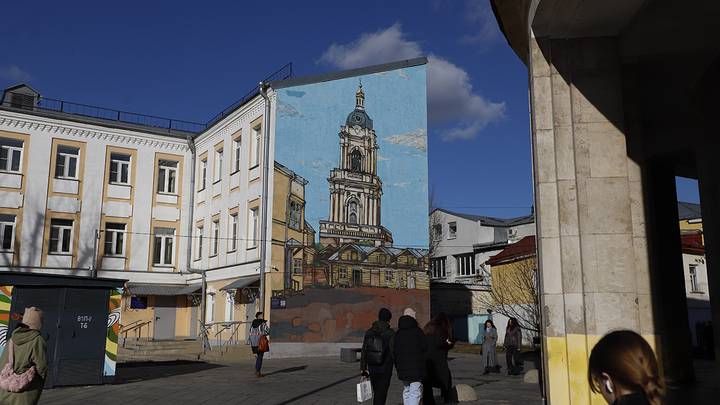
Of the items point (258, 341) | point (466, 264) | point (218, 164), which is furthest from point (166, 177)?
→ point (466, 264)

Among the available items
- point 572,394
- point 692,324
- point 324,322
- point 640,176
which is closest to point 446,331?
point 572,394

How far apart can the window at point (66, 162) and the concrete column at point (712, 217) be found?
3007 cm

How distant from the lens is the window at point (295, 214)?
95.1 ft

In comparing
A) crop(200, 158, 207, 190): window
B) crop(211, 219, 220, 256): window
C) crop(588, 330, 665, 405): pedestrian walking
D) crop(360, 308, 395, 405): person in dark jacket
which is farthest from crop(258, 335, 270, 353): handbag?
crop(200, 158, 207, 190): window

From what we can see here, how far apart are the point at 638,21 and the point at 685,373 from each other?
30.3 feet

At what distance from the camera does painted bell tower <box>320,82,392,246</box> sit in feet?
99.2

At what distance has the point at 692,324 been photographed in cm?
3312

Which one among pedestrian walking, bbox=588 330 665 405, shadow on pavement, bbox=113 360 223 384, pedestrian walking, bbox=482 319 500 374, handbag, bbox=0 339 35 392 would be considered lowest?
shadow on pavement, bbox=113 360 223 384

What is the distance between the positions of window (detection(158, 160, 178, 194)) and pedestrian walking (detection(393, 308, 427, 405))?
3052 cm

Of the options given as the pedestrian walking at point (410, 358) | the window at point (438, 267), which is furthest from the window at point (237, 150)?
the pedestrian walking at point (410, 358)

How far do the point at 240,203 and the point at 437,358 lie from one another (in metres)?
22.2

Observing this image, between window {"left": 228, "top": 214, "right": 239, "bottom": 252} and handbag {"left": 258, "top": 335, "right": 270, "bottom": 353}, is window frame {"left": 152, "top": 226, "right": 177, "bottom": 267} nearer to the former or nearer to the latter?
window {"left": 228, "top": 214, "right": 239, "bottom": 252}

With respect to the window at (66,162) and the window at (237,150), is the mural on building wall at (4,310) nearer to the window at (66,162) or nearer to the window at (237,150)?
the window at (237,150)

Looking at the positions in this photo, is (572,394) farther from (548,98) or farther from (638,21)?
(638,21)
